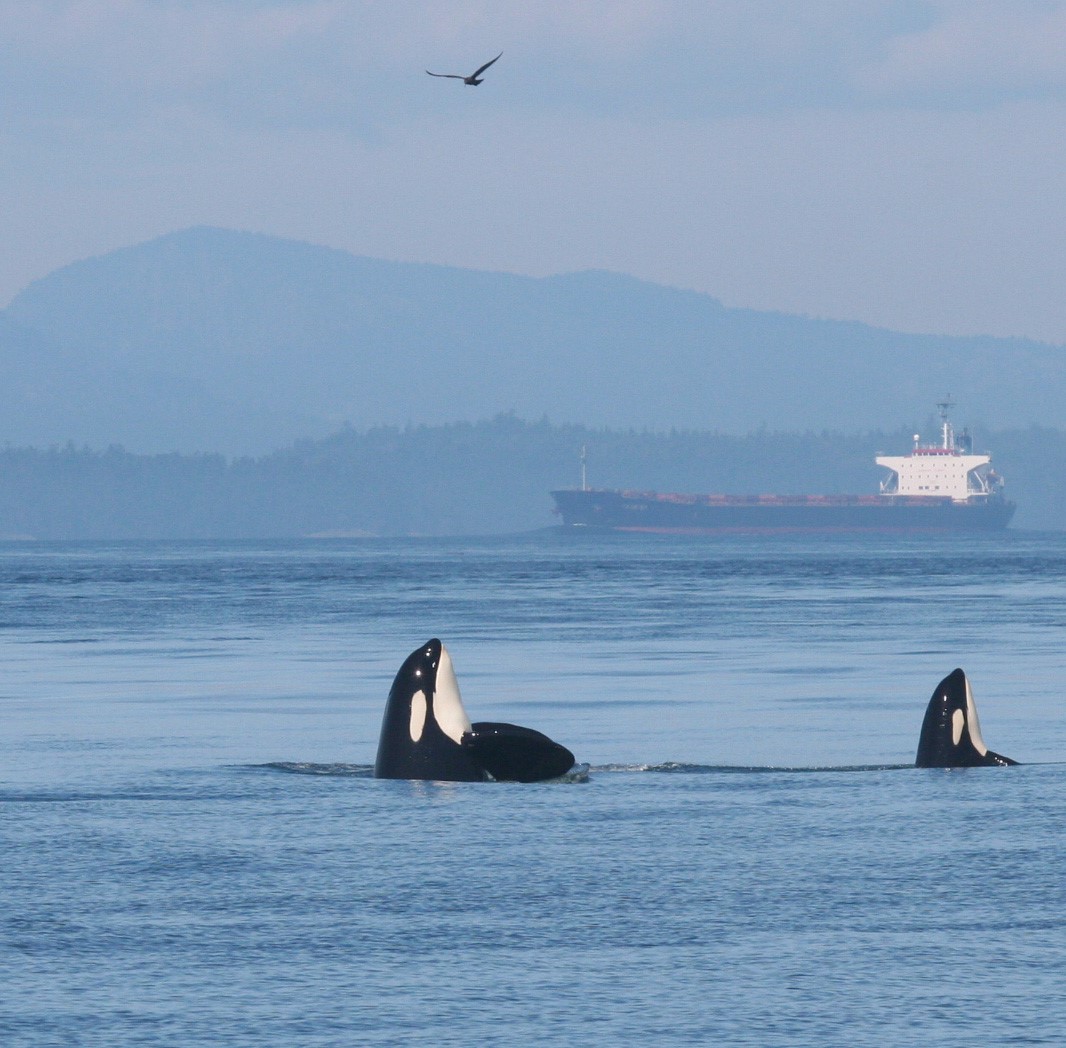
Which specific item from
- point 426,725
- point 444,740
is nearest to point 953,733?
point 444,740

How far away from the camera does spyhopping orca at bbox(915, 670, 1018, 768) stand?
1880cm

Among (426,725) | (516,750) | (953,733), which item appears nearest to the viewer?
(516,750)

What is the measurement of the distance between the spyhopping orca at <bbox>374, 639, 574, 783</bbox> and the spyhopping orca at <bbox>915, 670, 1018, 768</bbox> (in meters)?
3.61

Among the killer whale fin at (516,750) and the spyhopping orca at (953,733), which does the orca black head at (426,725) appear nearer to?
the killer whale fin at (516,750)

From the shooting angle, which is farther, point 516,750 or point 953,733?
point 953,733

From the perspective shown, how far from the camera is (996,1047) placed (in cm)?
924

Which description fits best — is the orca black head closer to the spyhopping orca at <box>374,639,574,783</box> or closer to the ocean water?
the spyhopping orca at <box>374,639,574,783</box>

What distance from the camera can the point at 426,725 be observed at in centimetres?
1752

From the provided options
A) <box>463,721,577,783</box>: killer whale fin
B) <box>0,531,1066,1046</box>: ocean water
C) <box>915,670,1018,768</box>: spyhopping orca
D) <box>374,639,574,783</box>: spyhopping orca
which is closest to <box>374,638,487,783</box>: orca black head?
<box>374,639,574,783</box>: spyhopping orca

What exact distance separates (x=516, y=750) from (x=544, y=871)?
148 inches

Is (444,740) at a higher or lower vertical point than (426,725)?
lower

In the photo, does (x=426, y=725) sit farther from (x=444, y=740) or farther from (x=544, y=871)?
(x=544, y=871)

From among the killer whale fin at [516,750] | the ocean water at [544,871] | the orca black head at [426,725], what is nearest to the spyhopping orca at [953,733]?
the ocean water at [544,871]

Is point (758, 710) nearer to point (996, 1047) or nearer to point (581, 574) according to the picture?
point (996, 1047)
